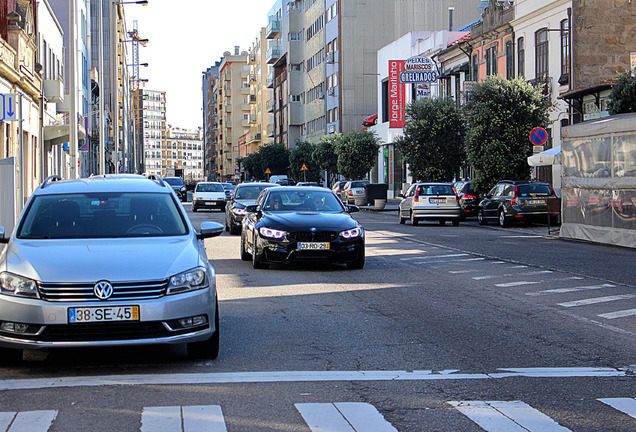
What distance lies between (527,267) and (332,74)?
70.0m

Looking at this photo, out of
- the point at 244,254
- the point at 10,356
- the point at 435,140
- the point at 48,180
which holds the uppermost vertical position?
the point at 435,140

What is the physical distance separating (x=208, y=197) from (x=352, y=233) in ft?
97.5

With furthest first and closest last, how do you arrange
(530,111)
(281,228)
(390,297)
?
(530,111) → (281,228) → (390,297)

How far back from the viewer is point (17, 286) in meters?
6.60

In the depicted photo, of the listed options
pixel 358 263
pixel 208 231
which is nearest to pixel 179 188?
pixel 358 263

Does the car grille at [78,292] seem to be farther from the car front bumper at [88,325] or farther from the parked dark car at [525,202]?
the parked dark car at [525,202]

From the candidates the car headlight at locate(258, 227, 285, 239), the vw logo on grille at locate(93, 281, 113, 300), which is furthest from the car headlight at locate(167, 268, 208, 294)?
the car headlight at locate(258, 227, 285, 239)

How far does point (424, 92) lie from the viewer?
51844 mm

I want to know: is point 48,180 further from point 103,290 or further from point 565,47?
point 565,47

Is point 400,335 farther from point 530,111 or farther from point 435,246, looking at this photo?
point 530,111

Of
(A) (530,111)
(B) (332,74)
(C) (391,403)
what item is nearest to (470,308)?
(C) (391,403)

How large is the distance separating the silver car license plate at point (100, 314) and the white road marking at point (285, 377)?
46cm

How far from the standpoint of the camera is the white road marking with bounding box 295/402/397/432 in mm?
5223

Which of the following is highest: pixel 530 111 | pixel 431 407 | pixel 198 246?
pixel 530 111
